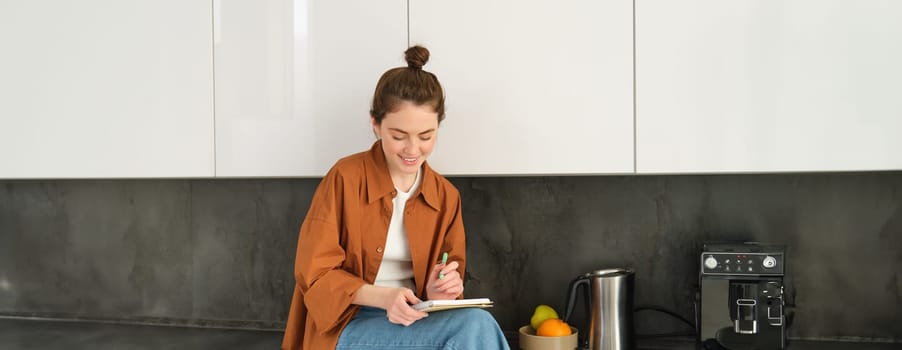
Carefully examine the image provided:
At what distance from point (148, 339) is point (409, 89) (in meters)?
1.21

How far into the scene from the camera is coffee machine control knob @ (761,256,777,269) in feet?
5.97

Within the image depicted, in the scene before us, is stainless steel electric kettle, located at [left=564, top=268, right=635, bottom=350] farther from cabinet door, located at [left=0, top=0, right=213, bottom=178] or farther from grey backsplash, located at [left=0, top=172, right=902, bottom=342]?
cabinet door, located at [left=0, top=0, right=213, bottom=178]

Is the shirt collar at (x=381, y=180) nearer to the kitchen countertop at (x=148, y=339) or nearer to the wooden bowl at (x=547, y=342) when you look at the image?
the wooden bowl at (x=547, y=342)

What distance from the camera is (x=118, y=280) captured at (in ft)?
8.15

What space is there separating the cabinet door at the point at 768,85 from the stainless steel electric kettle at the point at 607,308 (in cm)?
32

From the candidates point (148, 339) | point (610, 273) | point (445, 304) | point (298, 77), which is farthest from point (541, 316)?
point (148, 339)

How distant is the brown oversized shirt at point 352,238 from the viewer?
5.43 ft

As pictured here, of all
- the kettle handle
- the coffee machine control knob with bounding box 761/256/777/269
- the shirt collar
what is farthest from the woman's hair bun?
the coffee machine control knob with bounding box 761/256/777/269

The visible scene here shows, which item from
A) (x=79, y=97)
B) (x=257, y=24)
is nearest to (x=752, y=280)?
(x=257, y=24)

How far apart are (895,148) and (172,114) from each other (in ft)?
5.64

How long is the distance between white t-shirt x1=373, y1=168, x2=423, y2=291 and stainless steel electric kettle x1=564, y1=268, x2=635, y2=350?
16.6 inches

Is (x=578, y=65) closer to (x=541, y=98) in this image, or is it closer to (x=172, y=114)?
(x=541, y=98)

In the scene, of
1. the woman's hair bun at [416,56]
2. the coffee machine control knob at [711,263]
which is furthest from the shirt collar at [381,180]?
the coffee machine control knob at [711,263]

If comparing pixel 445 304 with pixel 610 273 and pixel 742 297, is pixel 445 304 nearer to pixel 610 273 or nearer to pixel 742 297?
pixel 610 273
